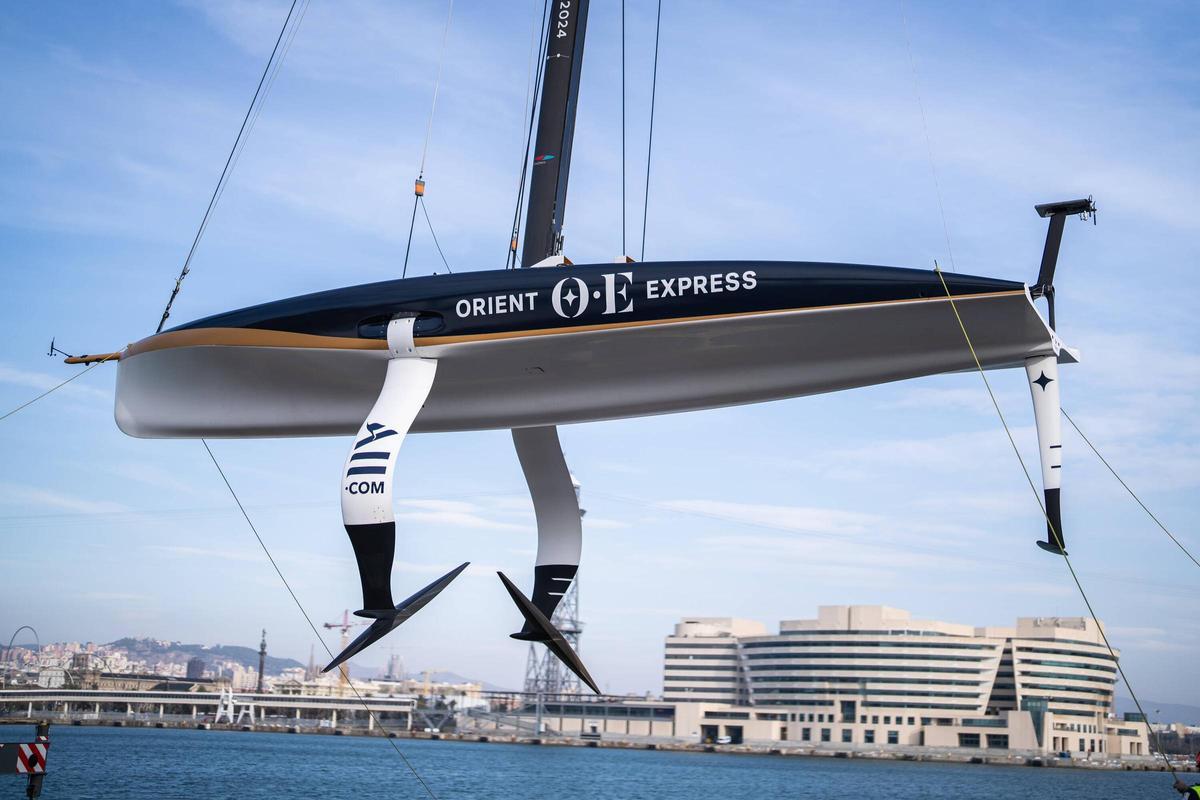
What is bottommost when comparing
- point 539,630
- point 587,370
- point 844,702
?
point 844,702

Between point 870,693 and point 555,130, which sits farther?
point 870,693

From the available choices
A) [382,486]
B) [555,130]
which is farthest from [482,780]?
[382,486]

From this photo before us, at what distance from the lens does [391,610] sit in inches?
265

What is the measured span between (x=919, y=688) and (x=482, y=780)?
64243 mm

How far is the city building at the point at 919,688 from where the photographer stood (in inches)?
3964

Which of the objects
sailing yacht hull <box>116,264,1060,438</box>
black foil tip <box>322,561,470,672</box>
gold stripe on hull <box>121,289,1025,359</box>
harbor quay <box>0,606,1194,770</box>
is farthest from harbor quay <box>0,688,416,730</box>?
black foil tip <box>322,561,470,672</box>

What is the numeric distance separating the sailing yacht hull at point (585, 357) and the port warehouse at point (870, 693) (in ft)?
319

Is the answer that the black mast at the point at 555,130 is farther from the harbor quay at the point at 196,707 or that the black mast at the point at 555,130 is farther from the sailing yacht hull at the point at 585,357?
the harbor quay at the point at 196,707

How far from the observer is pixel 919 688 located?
10250 centimetres

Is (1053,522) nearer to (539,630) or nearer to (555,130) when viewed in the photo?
(539,630)

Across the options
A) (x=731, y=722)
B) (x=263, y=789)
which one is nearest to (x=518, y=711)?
(x=731, y=722)

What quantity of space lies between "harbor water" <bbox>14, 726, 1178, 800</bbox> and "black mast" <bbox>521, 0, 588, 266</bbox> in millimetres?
18116

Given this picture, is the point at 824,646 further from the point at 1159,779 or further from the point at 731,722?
the point at 1159,779

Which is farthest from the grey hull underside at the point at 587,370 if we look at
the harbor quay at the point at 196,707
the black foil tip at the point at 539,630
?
the harbor quay at the point at 196,707
